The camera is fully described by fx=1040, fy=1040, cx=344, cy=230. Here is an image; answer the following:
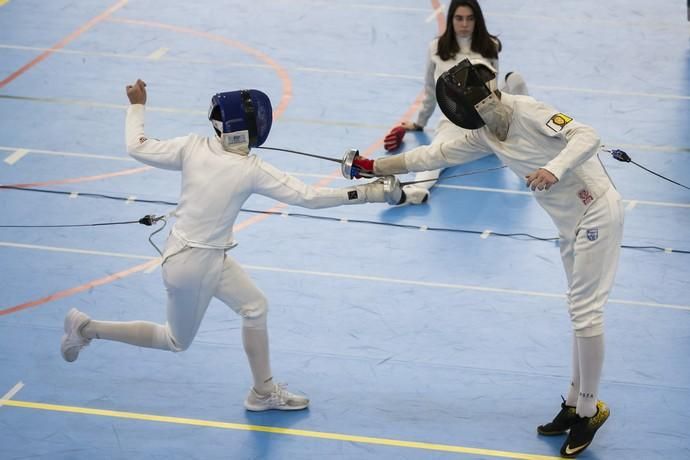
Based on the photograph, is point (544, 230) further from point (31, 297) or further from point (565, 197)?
point (31, 297)

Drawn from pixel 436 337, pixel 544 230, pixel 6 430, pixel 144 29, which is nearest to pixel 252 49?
pixel 144 29

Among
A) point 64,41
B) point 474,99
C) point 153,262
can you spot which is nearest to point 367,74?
point 64,41

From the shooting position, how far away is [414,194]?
802 centimetres

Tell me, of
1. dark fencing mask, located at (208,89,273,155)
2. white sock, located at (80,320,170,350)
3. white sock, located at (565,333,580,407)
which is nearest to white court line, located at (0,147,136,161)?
white sock, located at (80,320,170,350)

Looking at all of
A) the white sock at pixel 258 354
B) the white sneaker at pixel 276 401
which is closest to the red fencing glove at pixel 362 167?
the white sock at pixel 258 354

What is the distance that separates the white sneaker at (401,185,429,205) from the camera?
8.02m

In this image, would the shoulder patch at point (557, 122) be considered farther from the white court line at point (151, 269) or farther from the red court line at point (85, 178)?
the red court line at point (85, 178)

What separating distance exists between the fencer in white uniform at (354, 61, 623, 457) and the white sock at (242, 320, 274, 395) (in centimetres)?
151

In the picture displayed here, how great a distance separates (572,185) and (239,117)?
5.53 feet

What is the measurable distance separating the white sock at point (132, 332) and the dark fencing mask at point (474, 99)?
1.93 m

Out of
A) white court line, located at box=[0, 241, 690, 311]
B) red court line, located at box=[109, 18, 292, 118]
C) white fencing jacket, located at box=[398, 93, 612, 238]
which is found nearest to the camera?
white fencing jacket, located at box=[398, 93, 612, 238]

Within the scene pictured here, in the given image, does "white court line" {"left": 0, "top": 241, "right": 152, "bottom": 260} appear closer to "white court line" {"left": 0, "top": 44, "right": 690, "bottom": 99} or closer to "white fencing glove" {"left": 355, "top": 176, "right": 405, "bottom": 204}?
"white fencing glove" {"left": 355, "top": 176, "right": 405, "bottom": 204}

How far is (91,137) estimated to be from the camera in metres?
9.01

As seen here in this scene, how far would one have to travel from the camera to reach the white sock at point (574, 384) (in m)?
5.53
